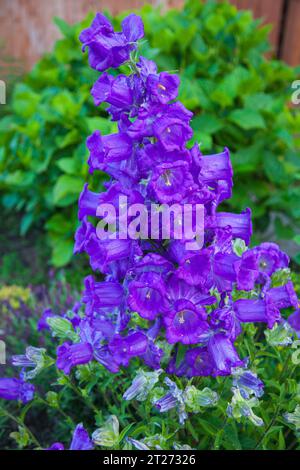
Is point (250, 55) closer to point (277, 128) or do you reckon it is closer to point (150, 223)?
point (277, 128)

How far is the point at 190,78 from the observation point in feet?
12.6

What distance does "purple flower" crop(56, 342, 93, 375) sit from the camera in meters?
1.58

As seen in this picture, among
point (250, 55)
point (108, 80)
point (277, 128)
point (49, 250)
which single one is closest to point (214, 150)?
point (277, 128)

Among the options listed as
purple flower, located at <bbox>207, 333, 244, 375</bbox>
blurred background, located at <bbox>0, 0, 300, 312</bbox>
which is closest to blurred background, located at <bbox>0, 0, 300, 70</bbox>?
blurred background, located at <bbox>0, 0, 300, 312</bbox>

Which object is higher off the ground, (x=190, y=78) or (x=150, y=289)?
(x=190, y=78)

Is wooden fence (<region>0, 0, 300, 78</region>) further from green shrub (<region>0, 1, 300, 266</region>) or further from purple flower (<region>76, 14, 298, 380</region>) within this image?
purple flower (<region>76, 14, 298, 380</region>)

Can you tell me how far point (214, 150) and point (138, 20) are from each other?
2491 millimetres

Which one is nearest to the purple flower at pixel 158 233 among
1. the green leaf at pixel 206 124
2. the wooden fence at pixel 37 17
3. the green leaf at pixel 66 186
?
the green leaf at pixel 66 186

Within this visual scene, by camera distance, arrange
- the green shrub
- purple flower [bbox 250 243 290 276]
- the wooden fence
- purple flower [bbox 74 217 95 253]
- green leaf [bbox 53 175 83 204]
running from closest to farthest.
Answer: purple flower [bbox 74 217 95 253] < purple flower [bbox 250 243 290 276] < green leaf [bbox 53 175 83 204] < the green shrub < the wooden fence

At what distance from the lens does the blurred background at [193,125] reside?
3697 millimetres

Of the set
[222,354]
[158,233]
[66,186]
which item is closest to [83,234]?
[158,233]

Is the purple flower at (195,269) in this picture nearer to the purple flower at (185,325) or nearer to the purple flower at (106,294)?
the purple flower at (185,325)

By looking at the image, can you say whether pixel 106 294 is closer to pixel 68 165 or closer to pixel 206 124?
pixel 68 165

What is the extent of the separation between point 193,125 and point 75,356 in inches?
92.4
